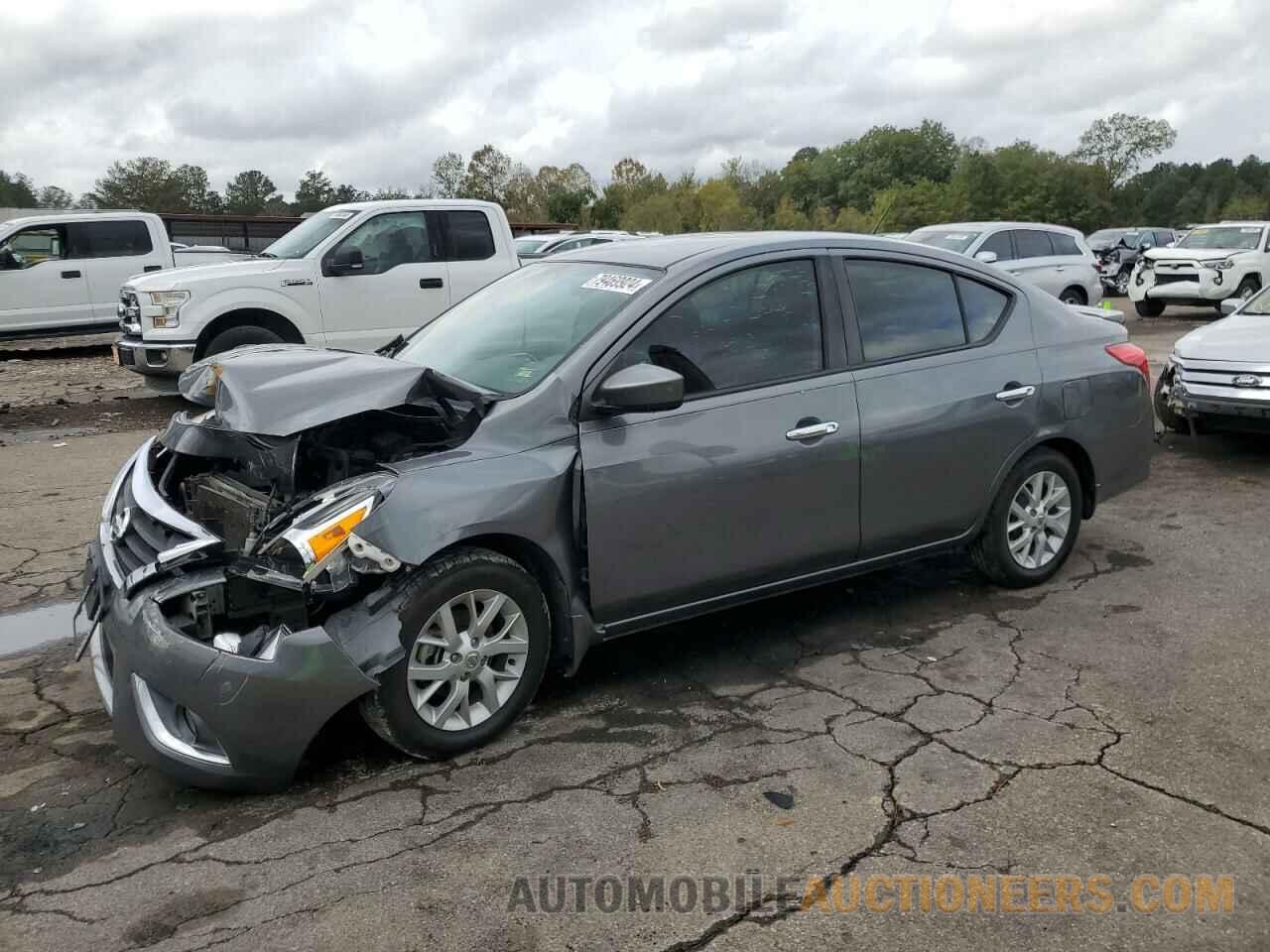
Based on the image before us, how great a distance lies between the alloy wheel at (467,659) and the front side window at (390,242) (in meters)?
7.62

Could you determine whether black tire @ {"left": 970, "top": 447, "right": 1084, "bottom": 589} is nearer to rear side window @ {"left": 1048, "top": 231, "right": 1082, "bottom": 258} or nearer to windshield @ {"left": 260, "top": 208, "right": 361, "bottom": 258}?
windshield @ {"left": 260, "top": 208, "right": 361, "bottom": 258}

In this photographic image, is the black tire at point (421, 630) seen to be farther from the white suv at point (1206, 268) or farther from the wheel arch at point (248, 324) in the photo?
the white suv at point (1206, 268)

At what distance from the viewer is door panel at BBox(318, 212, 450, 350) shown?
34.4 ft

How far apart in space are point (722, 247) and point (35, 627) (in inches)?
140

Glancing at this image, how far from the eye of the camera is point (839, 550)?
4445 mm

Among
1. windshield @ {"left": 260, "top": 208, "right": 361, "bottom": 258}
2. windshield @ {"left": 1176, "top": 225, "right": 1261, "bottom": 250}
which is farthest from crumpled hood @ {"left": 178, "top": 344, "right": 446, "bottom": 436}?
windshield @ {"left": 1176, "top": 225, "right": 1261, "bottom": 250}

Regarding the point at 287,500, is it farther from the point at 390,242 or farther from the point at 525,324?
the point at 390,242

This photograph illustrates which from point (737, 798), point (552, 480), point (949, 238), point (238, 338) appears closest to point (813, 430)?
point (552, 480)

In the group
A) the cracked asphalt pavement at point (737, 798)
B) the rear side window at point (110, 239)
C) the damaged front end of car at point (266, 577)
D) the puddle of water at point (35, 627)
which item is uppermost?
the rear side window at point (110, 239)

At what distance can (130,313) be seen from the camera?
34.7 ft

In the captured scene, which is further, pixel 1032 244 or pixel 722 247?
pixel 1032 244

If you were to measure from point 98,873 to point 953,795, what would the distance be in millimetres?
2559

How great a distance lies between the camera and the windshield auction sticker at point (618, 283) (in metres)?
4.15

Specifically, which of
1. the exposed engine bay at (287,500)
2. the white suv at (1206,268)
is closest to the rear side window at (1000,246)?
the white suv at (1206,268)
